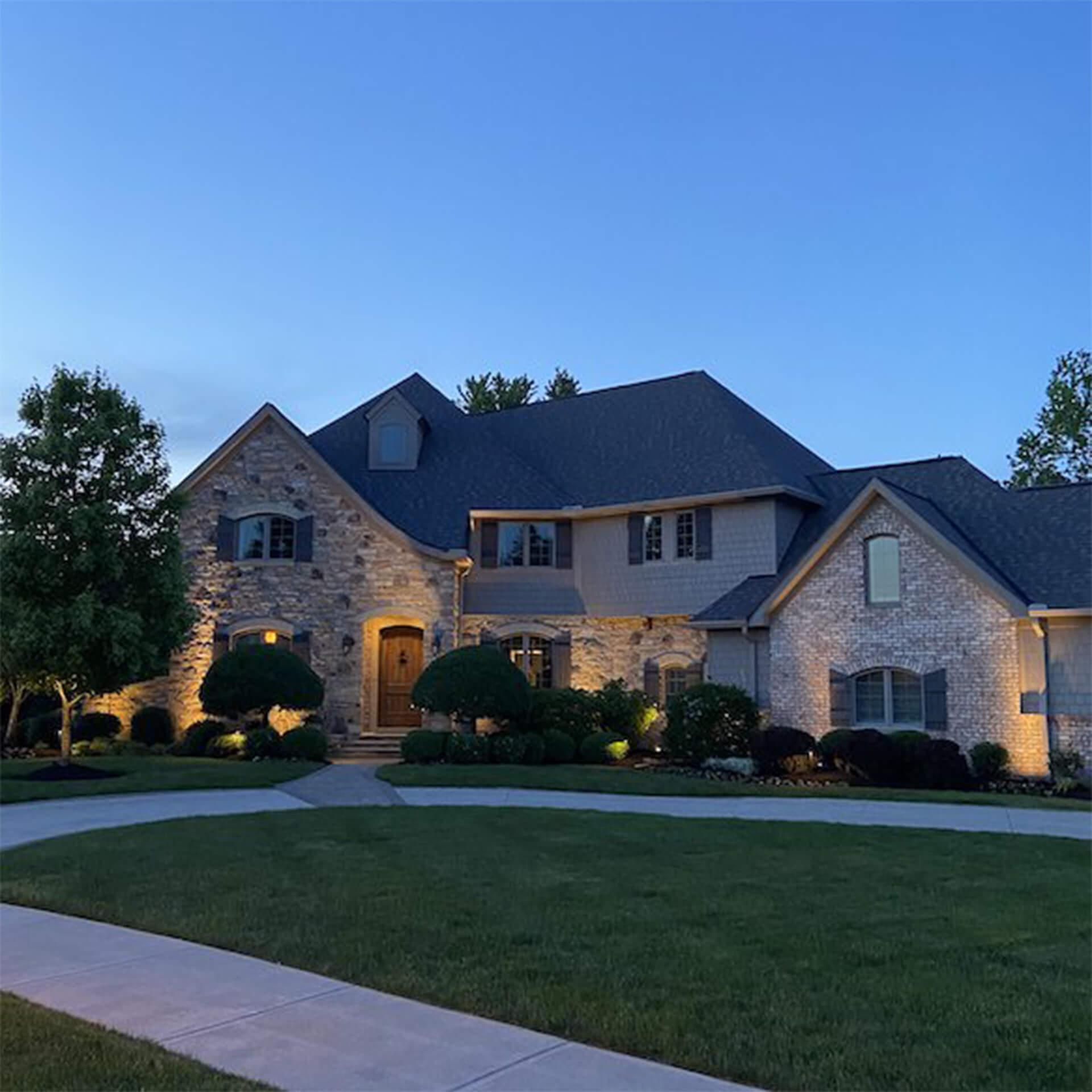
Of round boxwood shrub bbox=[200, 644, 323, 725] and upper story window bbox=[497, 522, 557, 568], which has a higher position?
upper story window bbox=[497, 522, 557, 568]

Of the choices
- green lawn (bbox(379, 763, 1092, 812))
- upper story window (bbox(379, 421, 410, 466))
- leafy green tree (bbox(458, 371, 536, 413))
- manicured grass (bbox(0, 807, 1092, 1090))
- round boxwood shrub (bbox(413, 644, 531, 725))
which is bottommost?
green lawn (bbox(379, 763, 1092, 812))

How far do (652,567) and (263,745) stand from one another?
9643 mm

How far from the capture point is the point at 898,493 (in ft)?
64.1

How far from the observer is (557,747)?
2092 cm

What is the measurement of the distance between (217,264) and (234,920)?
13.7 meters

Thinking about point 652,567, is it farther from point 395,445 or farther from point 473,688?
point 395,445

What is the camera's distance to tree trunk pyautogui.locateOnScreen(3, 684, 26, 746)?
21188mm

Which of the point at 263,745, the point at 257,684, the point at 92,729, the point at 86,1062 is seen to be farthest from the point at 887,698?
the point at 86,1062

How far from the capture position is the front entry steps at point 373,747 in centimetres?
2138

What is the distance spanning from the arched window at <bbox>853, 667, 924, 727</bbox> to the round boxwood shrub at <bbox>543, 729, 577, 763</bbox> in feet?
19.0

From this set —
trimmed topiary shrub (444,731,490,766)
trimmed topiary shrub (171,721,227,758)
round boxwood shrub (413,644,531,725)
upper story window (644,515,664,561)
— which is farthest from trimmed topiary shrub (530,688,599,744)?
trimmed topiary shrub (171,721,227,758)

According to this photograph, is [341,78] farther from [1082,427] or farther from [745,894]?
[1082,427]

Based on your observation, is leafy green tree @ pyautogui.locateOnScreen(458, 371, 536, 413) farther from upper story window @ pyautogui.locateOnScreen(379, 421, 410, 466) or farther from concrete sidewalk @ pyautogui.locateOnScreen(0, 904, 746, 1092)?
concrete sidewalk @ pyautogui.locateOnScreen(0, 904, 746, 1092)

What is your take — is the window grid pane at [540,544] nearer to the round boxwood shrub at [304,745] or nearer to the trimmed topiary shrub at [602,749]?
the trimmed topiary shrub at [602,749]
